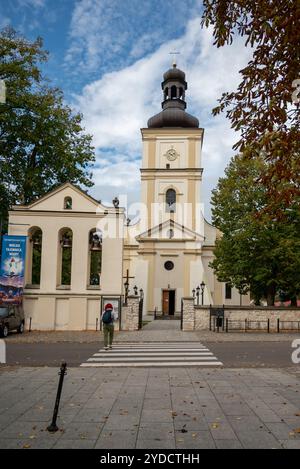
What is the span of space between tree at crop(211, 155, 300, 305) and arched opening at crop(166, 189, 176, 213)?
14.8 metres

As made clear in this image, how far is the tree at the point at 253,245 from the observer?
2809 centimetres

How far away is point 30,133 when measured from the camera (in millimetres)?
28297

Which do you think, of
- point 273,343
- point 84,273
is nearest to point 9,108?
point 84,273

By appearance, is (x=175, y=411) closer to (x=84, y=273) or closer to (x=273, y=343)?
(x=273, y=343)

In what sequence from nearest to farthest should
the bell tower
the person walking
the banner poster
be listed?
1. the person walking
2. the banner poster
3. the bell tower

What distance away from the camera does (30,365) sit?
496 inches

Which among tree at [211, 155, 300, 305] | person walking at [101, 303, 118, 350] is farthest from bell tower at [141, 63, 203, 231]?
person walking at [101, 303, 118, 350]

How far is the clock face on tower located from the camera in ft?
160

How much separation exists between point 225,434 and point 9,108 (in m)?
26.2

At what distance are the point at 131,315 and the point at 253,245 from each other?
9.87 meters

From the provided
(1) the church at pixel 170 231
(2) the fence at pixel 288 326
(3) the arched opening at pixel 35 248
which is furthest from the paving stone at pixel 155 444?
(1) the church at pixel 170 231

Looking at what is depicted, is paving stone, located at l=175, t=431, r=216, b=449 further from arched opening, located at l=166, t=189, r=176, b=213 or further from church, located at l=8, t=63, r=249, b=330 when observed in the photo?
arched opening, located at l=166, t=189, r=176, b=213

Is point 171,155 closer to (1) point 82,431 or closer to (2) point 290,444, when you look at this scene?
(1) point 82,431

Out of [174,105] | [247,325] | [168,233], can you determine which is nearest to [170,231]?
[168,233]
